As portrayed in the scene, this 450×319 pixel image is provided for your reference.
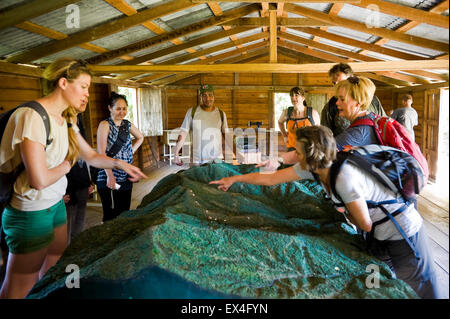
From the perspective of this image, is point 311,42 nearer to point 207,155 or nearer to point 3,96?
point 207,155

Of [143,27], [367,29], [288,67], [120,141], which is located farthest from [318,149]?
[367,29]

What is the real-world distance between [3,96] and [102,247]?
3.42 meters

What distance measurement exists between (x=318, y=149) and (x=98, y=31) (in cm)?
359

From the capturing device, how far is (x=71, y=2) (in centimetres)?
295

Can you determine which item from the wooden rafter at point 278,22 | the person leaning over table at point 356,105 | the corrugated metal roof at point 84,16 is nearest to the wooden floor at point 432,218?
the person leaning over table at point 356,105

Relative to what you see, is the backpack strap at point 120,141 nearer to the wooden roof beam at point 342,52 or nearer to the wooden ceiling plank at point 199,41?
the wooden ceiling plank at point 199,41

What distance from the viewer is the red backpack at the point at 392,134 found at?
167 cm

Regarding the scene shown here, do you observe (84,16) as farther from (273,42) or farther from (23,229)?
(23,229)

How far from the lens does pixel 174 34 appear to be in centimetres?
529

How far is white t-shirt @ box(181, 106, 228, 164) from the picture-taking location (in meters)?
3.36

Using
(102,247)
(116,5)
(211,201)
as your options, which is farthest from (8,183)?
(116,5)

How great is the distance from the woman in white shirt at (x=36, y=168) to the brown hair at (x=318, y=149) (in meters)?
0.97

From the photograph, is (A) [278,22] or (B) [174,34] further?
(A) [278,22]

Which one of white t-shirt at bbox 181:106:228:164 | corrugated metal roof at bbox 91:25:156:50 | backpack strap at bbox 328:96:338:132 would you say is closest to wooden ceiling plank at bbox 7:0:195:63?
corrugated metal roof at bbox 91:25:156:50
